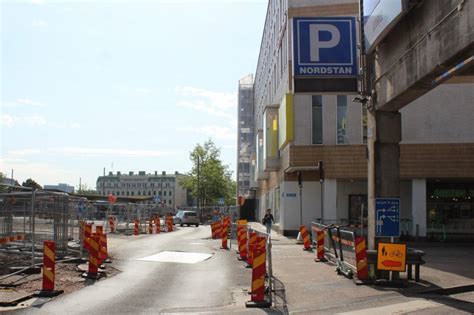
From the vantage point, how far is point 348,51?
1505 centimetres

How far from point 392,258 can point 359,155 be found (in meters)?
19.1

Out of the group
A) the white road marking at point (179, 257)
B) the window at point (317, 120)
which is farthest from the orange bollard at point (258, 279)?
the window at point (317, 120)

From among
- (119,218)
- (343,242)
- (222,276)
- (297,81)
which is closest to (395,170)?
(343,242)

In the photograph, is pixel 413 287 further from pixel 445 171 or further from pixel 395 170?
pixel 445 171

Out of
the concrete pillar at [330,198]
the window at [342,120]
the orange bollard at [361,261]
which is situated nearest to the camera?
the orange bollard at [361,261]

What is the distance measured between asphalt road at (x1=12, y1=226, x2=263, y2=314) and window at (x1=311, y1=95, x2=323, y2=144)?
15276 mm

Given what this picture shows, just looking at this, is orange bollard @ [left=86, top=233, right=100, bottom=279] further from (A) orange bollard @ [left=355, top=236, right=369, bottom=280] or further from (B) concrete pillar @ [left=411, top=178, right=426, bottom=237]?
(B) concrete pillar @ [left=411, top=178, right=426, bottom=237]

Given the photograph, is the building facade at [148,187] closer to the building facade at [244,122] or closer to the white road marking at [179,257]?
the building facade at [244,122]

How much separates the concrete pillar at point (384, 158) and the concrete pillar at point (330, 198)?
57.0 feet

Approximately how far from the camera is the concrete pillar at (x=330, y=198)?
31.6 m

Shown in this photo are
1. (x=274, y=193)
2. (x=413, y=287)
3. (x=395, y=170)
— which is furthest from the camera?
(x=274, y=193)

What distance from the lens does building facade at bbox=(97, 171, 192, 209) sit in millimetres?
175375

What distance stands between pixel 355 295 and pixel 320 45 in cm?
684

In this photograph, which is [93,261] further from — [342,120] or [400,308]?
[342,120]
